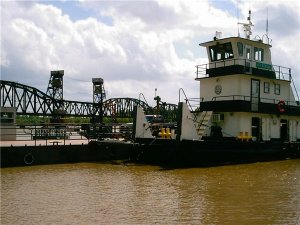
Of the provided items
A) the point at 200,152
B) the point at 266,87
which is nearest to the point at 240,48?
the point at 266,87

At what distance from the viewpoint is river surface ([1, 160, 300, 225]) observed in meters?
10.3

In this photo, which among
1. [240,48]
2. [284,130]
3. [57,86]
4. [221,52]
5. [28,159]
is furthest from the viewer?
[57,86]

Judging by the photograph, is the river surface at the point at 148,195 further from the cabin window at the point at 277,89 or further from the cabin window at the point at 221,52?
the cabin window at the point at 221,52

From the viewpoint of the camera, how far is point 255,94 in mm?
23969

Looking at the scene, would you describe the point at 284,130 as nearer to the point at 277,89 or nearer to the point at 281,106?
the point at 281,106

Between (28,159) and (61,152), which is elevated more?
(61,152)

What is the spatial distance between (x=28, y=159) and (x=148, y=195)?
9.34 m

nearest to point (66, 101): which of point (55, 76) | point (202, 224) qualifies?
point (55, 76)

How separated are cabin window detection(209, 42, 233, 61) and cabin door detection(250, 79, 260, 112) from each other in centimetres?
212

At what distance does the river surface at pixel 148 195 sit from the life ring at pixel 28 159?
2.69 feet

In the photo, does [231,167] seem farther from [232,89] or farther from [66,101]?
[66,101]

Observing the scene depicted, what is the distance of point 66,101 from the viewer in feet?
291

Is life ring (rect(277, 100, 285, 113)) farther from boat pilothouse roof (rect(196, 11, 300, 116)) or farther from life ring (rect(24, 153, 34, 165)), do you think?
life ring (rect(24, 153, 34, 165))

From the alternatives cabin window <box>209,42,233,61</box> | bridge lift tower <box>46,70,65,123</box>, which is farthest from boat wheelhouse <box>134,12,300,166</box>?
bridge lift tower <box>46,70,65,123</box>
